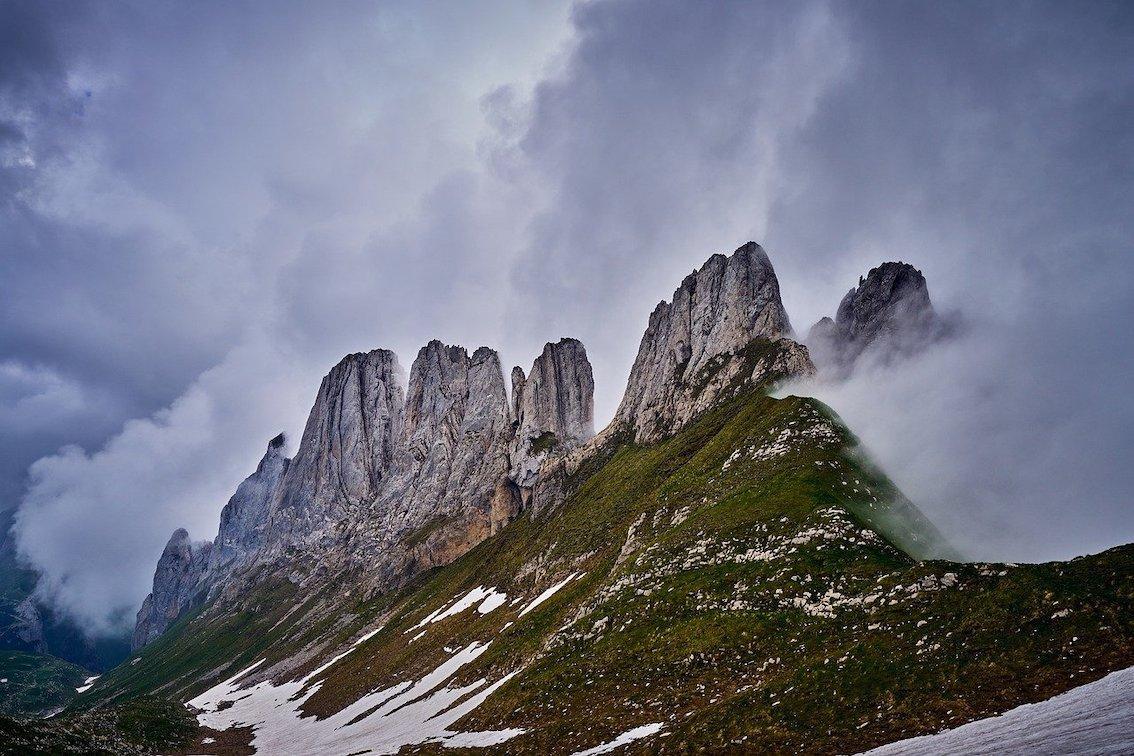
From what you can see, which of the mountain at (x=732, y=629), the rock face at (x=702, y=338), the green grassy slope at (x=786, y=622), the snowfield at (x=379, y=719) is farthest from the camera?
the rock face at (x=702, y=338)

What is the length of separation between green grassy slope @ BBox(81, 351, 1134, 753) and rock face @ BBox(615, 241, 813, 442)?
182ft

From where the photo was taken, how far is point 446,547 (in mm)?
181000

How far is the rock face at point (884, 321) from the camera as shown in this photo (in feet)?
505

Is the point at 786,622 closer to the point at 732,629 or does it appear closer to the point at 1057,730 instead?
the point at 732,629

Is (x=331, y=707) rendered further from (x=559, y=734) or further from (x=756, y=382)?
(x=756, y=382)

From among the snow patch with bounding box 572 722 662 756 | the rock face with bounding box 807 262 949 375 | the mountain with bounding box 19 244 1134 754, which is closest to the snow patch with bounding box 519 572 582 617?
the mountain with bounding box 19 244 1134 754

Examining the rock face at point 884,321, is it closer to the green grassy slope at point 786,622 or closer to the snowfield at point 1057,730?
the green grassy slope at point 786,622

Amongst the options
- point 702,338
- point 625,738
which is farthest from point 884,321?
point 625,738

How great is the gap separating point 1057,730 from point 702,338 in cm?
14979

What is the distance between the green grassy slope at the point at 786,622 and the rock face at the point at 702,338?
55.6 m

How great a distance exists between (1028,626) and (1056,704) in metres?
8.95

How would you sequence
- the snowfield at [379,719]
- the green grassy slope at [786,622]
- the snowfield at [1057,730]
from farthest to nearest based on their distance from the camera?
the snowfield at [379,719]
the green grassy slope at [786,622]
the snowfield at [1057,730]

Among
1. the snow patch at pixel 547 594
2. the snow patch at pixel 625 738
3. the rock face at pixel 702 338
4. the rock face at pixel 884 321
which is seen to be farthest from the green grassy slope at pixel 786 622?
the rock face at pixel 884 321

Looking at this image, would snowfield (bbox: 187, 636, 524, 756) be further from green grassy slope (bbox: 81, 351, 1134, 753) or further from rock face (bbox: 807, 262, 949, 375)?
rock face (bbox: 807, 262, 949, 375)
